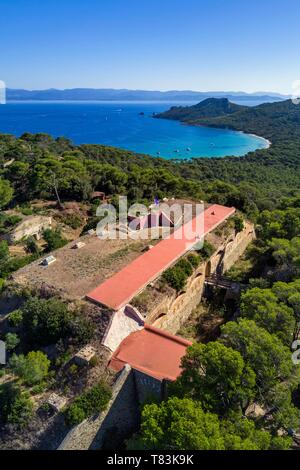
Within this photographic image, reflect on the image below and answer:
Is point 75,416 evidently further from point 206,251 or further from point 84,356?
point 206,251

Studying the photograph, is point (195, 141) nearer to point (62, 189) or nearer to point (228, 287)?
point (62, 189)

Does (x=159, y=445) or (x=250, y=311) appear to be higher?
(x=250, y=311)

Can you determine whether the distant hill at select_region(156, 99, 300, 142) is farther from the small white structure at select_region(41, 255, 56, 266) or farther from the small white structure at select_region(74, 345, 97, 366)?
the small white structure at select_region(74, 345, 97, 366)

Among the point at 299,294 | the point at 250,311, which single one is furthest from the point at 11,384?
the point at 299,294

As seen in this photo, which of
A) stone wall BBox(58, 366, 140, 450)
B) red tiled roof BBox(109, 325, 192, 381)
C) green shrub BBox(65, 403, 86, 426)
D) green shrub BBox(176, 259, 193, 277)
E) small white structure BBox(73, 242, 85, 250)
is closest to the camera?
green shrub BBox(65, 403, 86, 426)

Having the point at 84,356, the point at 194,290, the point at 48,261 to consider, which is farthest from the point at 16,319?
the point at 194,290

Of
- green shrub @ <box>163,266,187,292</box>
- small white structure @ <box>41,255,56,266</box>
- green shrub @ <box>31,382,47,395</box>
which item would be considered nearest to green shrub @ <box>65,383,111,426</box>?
green shrub @ <box>31,382,47,395</box>

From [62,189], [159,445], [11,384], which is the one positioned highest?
[62,189]
